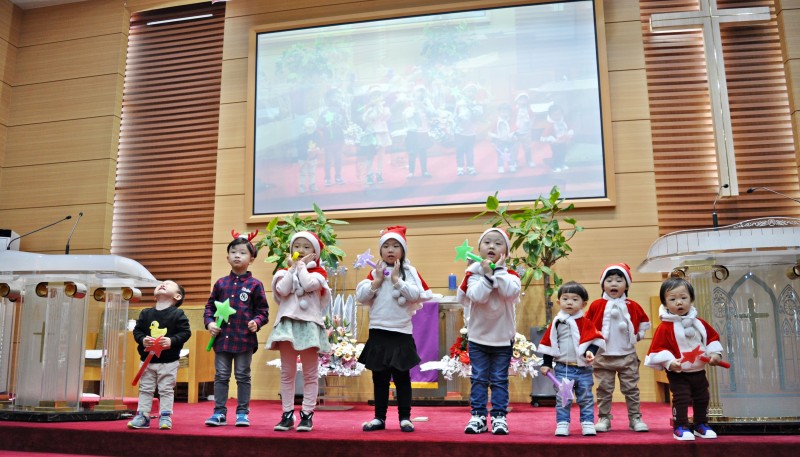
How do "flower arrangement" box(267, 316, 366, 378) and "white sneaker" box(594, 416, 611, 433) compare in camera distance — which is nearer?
"white sneaker" box(594, 416, 611, 433)

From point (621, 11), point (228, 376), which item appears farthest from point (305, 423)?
point (621, 11)

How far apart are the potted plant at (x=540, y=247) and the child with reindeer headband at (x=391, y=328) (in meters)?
2.07

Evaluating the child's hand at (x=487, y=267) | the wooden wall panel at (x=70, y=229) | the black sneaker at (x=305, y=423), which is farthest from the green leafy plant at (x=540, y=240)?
the wooden wall panel at (x=70, y=229)

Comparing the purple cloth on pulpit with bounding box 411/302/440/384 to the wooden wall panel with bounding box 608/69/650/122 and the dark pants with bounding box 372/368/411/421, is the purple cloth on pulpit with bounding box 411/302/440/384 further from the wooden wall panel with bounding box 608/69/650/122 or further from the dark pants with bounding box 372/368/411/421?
the wooden wall panel with bounding box 608/69/650/122

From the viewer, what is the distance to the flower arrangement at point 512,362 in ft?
17.4

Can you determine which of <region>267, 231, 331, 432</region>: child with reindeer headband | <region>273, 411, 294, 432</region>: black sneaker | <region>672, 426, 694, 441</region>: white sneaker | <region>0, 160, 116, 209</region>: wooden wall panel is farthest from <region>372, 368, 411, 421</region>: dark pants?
<region>0, 160, 116, 209</region>: wooden wall panel

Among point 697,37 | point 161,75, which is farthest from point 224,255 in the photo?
point 697,37

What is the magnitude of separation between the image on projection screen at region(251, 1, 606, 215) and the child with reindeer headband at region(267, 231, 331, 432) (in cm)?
289

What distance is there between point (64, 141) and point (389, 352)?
5542 mm

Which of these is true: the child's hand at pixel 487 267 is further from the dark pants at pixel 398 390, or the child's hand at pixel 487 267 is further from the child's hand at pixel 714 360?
the child's hand at pixel 714 360

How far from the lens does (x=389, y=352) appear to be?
369 centimetres

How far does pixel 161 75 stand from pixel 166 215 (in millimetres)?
1651

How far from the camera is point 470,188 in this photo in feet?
21.2

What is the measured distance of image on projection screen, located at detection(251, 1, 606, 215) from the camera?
640 cm
